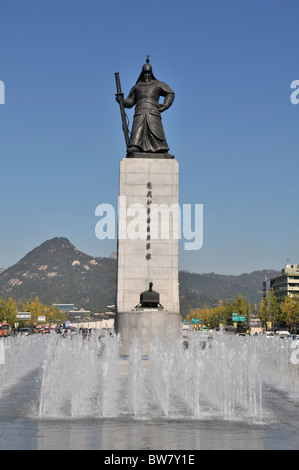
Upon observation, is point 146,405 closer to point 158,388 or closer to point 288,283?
point 158,388

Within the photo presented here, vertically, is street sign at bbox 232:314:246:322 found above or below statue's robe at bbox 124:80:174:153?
below

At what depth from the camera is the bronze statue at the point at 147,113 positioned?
102 feet

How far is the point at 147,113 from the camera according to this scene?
3145 centimetres

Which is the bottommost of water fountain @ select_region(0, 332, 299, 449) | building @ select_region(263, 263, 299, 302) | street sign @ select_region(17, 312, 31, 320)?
water fountain @ select_region(0, 332, 299, 449)

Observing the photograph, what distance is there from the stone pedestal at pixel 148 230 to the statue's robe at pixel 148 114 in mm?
1139

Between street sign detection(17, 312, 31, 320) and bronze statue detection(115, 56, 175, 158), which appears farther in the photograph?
street sign detection(17, 312, 31, 320)

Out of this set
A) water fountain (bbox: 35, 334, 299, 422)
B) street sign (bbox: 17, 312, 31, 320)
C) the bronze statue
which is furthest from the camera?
street sign (bbox: 17, 312, 31, 320)

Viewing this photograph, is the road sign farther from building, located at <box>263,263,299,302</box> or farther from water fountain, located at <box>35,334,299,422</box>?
water fountain, located at <box>35,334,299,422</box>

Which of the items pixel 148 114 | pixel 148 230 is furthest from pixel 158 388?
pixel 148 114

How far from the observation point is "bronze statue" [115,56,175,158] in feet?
102

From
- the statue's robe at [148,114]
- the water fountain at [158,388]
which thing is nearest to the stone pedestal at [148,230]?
the statue's robe at [148,114]

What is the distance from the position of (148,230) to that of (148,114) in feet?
20.4

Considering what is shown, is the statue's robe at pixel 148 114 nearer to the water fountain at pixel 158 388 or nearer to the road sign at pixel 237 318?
the water fountain at pixel 158 388

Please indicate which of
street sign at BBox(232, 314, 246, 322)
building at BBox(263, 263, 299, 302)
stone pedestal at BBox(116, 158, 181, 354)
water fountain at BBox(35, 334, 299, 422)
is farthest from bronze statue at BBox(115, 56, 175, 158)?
building at BBox(263, 263, 299, 302)
